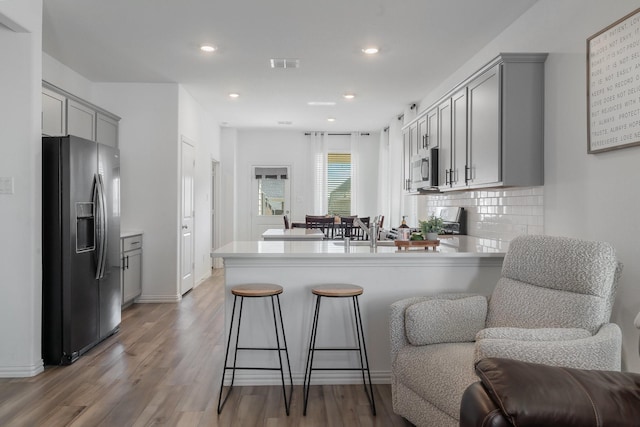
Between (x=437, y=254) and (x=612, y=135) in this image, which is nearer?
(x=612, y=135)

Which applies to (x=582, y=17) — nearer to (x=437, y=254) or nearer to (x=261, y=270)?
(x=437, y=254)

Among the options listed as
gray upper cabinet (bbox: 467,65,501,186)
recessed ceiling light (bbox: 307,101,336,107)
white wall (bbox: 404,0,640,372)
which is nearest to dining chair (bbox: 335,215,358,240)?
recessed ceiling light (bbox: 307,101,336,107)

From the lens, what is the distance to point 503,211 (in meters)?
3.68

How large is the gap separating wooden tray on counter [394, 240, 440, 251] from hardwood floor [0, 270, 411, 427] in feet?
3.04

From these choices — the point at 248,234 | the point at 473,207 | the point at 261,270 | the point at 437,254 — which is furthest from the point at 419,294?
the point at 248,234

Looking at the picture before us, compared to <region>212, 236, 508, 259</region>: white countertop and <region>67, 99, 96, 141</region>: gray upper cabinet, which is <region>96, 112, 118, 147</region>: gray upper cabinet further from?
<region>212, 236, 508, 259</region>: white countertop

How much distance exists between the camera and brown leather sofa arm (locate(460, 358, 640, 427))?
3.98ft

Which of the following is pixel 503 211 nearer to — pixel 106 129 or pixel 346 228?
pixel 346 228

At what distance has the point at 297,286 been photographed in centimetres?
302

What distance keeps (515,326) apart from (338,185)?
6.72 m

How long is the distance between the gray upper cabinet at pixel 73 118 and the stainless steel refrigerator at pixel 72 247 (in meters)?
0.61

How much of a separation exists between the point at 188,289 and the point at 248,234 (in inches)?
114

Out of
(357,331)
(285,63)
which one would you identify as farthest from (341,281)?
(285,63)

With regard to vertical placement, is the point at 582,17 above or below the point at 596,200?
above
